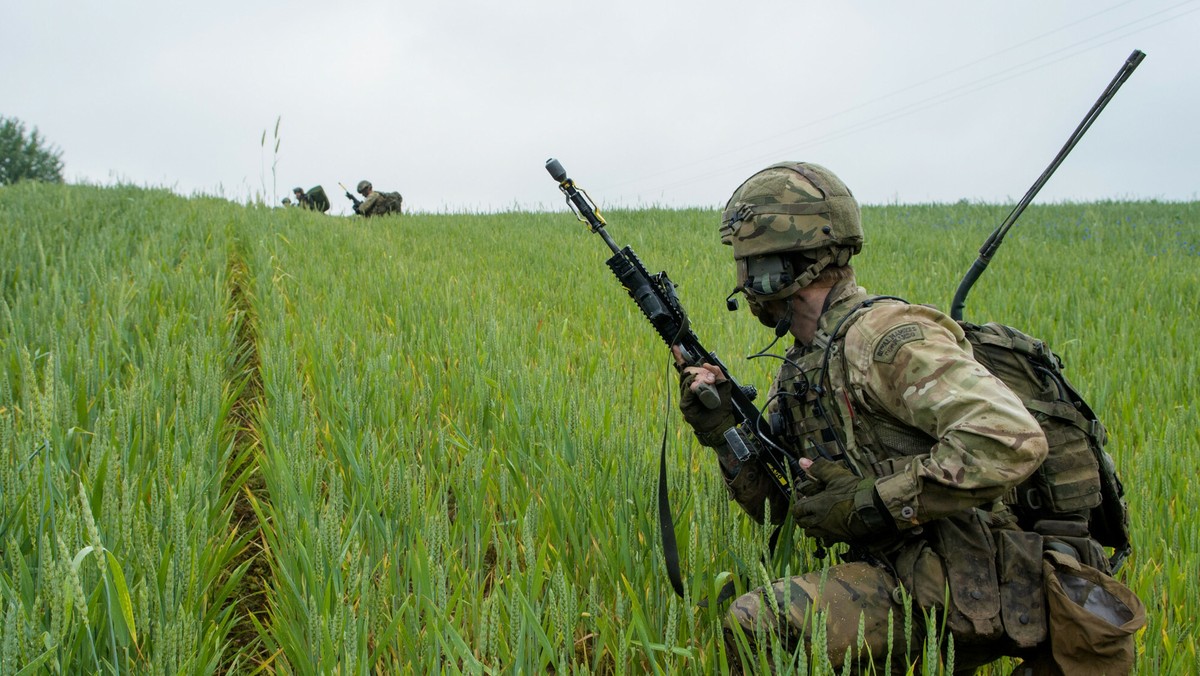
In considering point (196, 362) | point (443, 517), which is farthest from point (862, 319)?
→ point (196, 362)

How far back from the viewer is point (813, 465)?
2168mm

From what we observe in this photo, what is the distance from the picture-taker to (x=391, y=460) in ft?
9.11

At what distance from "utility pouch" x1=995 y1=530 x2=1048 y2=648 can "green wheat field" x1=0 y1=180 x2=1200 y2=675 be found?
41cm

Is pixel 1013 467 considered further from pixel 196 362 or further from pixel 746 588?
pixel 196 362

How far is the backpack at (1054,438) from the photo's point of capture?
2014 millimetres

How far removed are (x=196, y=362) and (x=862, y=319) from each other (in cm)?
277

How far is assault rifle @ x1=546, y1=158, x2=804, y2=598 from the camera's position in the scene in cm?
239

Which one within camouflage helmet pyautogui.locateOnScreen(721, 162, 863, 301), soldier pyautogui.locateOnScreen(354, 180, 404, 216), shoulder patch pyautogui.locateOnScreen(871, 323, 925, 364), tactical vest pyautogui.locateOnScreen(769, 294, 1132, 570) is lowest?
tactical vest pyautogui.locateOnScreen(769, 294, 1132, 570)

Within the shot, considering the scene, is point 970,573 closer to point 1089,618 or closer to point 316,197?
point 1089,618

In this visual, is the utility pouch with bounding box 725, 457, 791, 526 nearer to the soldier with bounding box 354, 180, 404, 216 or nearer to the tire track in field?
the tire track in field

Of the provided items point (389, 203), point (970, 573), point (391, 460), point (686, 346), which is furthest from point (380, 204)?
point (970, 573)

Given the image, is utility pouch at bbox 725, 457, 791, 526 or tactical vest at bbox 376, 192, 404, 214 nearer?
utility pouch at bbox 725, 457, 791, 526

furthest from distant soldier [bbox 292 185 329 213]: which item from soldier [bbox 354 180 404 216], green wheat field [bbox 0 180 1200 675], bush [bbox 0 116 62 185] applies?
bush [bbox 0 116 62 185]

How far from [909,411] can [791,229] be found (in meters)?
0.68
